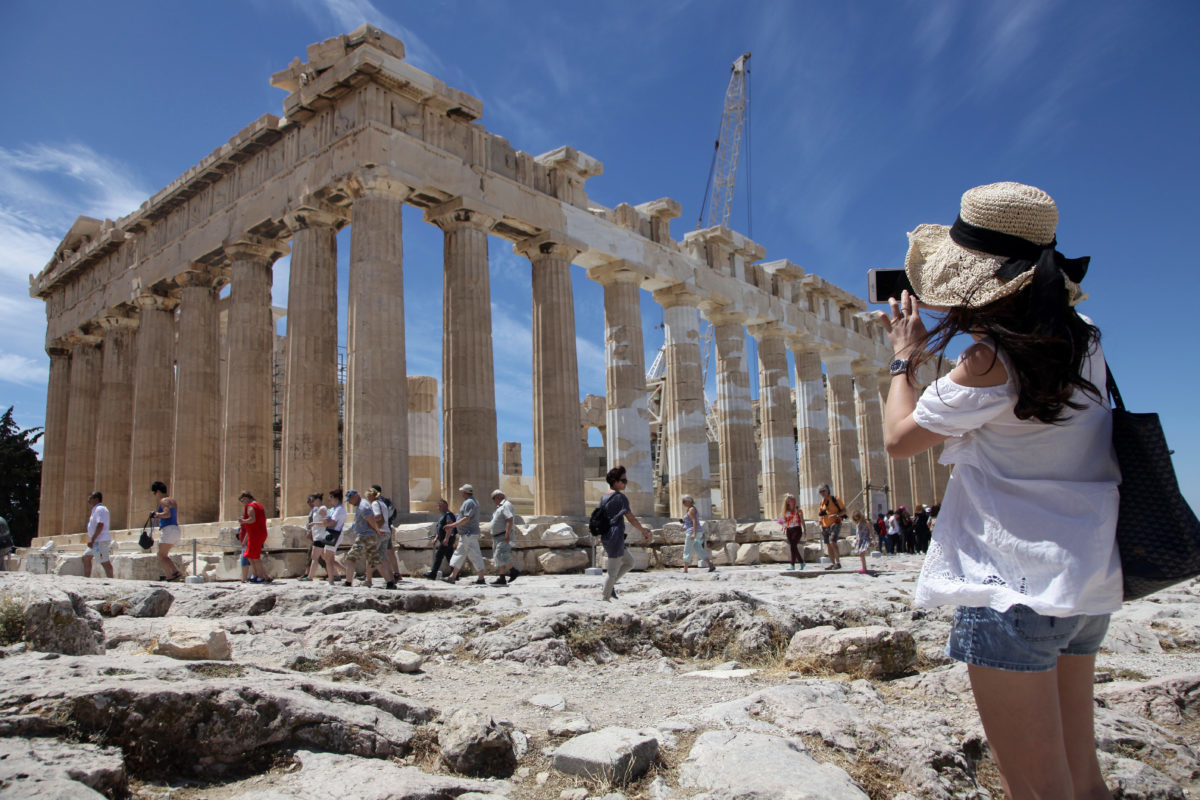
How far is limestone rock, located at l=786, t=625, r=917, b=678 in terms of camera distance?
20.1 feet

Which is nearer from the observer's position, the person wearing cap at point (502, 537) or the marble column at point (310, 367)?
the person wearing cap at point (502, 537)

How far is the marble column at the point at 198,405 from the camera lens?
73.6 ft

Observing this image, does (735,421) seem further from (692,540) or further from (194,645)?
(194,645)

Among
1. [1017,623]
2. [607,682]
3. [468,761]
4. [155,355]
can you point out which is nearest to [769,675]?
[607,682]

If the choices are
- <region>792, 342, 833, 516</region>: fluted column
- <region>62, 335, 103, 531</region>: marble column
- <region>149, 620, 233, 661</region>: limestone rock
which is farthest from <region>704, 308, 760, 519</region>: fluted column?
<region>149, 620, 233, 661</region>: limestone rock

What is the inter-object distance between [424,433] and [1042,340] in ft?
88.9

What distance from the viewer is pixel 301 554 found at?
52.3ft

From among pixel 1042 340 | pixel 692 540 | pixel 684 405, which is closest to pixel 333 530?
pixel 692 540

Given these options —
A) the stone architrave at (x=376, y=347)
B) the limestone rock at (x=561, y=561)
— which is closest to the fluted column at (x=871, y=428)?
the limestone rock at (x=561, y=561)

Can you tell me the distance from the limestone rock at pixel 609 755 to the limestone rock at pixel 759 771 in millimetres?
190

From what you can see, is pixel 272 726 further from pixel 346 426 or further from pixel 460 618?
pixel 346 426

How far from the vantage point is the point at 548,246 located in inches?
868

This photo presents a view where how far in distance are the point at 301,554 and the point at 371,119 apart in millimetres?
8811

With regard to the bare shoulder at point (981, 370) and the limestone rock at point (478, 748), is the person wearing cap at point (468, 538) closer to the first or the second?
Answer: the limestone rock at point (478, 748)
